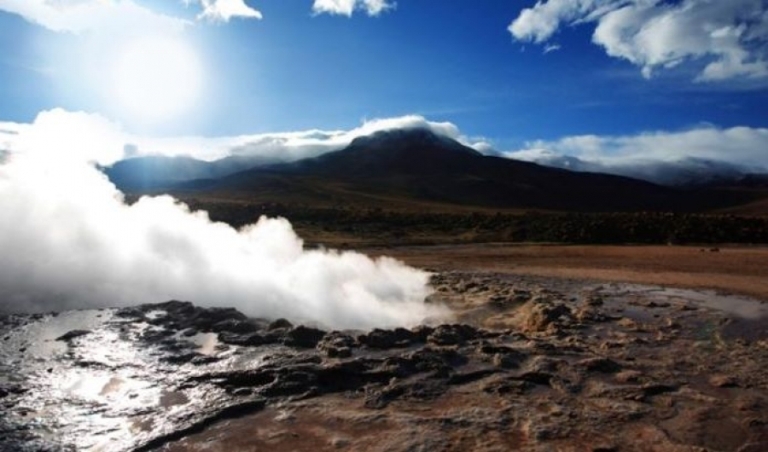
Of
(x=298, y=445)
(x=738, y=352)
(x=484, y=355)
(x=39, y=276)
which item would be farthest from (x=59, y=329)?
(x=738, y=352)

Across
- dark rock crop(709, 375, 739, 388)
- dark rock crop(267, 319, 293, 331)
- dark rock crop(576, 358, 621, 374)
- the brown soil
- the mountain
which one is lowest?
dark rock crop(709, 375, 739, 388)

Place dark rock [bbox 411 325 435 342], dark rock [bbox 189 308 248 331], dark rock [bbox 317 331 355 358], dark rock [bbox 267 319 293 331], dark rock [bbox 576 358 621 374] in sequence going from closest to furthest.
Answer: dark rock [bbox 576 358 621 374] → dark rock [bbox 317 331 355 358] → dark rock [bbox 411 325 435 342] → dark rock [bbox 267 319 293 331] → dark rock [bbox 189 308 248 331]

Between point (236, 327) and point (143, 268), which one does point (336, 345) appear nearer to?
point (236, 327)

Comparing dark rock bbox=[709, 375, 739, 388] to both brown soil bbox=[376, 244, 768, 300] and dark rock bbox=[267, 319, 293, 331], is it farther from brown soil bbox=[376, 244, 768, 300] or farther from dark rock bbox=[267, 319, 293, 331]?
brown soil bbox=[376, 244, 768, 300]

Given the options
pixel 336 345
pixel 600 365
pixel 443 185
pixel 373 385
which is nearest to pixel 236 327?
pixel 336 345

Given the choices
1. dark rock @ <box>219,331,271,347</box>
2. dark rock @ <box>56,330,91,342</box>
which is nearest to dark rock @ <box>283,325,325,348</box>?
dark rock @ <box>219,331,271,347</box>

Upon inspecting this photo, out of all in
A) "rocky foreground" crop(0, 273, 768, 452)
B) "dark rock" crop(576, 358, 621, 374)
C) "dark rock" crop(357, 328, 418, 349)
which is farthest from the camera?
"dark rock" crop(357, 328, 418, 349)

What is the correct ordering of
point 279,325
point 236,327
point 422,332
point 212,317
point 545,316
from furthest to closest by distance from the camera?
point 545,316 < point 212,317 < point 279,325 < point 236,327 < point 422,332
